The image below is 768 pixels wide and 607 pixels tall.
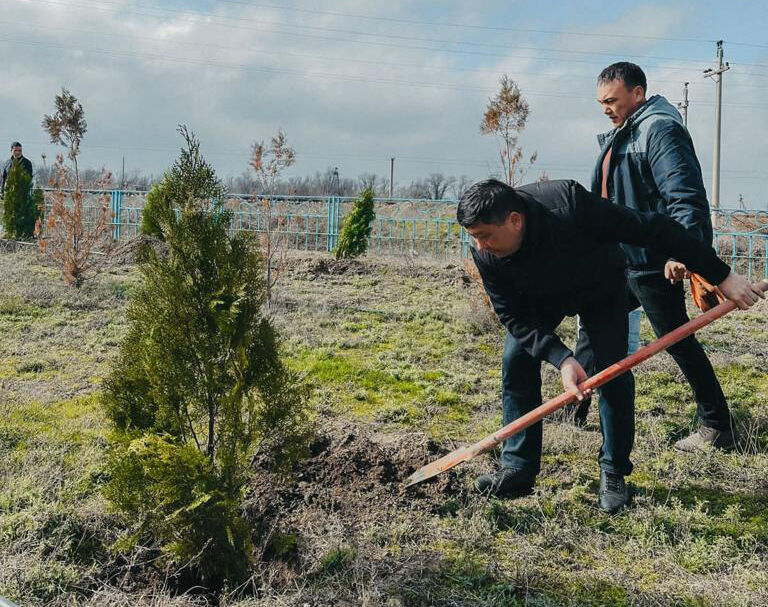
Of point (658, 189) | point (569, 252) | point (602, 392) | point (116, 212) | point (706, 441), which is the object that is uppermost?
point (116, 212)

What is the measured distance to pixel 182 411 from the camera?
2.84 meters

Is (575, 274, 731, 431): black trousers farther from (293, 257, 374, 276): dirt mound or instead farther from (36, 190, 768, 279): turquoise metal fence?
(36, 190, 768, 279): turquoise metal fence

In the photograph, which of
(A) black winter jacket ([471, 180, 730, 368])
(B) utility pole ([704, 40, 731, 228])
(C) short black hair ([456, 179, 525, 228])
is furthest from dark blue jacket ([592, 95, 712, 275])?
(B) utility pole ([704, 40, 731, 228])

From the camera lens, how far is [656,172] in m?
3.59

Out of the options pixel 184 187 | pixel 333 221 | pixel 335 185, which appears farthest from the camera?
pixel 335 185

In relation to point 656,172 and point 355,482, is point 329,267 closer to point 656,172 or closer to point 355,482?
point 355,482

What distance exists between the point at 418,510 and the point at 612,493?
0.89 m

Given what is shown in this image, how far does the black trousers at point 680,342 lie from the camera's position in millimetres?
3754

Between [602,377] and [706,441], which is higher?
[602,377]

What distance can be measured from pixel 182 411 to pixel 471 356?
4.05 meters

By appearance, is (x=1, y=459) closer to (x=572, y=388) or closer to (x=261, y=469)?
(x=261, y=469)

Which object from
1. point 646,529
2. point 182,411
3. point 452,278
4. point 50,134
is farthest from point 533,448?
point 50,134

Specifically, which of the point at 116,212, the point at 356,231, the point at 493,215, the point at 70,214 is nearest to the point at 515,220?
the point at 493,215

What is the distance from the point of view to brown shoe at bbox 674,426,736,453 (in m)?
3.98
